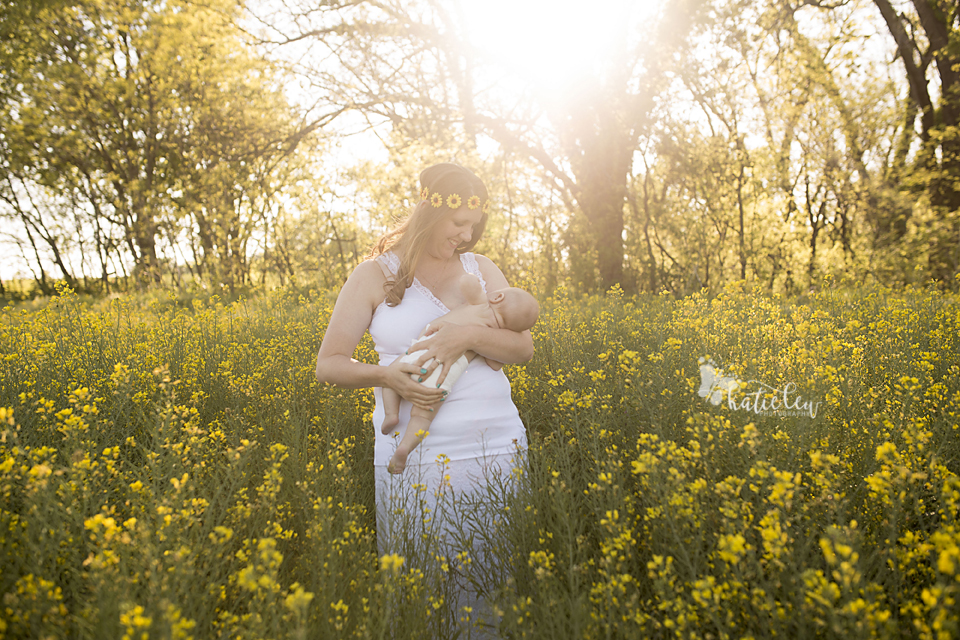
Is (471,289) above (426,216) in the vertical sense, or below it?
below

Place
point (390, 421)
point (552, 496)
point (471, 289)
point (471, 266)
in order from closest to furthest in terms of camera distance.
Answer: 1. point (552, 496)
2. point (390, 421)
3. point (471, 289)
4. point (471, 266)

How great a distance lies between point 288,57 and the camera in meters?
11.1

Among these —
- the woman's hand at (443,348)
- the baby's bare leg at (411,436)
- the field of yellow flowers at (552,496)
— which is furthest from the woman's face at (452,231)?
the field of yellow flowers at (552,496)

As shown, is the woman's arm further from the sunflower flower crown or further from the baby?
the sunflower flower crown

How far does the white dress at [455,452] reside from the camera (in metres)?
1.96

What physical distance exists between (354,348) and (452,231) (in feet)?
2.30

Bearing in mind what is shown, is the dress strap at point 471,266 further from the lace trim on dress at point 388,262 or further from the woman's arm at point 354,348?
the woman's arm at point 354,348

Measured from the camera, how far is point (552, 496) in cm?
186

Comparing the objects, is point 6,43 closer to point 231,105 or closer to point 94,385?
point 231,105

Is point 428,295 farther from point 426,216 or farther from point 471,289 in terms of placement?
point 426,216

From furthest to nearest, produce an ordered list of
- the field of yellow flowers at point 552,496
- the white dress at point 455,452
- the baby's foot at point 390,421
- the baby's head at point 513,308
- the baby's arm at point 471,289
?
the baby's arm at point 471,289 < the baby's head at point 513,308 < the baby's foot at point 390,421 < the white dress at point 455,452 < the field of yellow flowers at point 552,496

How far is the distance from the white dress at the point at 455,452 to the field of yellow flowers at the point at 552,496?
0.32 ft

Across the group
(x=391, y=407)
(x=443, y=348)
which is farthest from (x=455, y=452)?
(x=443, y=348)

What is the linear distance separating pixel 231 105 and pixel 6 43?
6.64m
